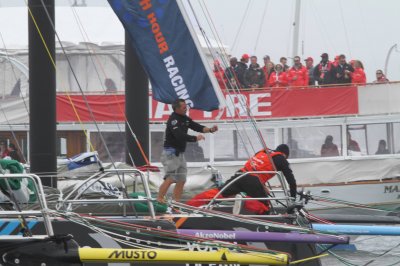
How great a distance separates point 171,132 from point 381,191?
10.6m

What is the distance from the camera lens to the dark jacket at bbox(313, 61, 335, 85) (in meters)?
24.7

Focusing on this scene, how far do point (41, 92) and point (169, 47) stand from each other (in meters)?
2.72

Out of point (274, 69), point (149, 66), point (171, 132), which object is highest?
point (274, 69)

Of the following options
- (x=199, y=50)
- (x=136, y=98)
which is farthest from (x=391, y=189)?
(x=199, y=50)

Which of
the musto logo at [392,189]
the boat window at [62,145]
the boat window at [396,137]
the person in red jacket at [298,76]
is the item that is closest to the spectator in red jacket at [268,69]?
the person in red jacket at [298,76]

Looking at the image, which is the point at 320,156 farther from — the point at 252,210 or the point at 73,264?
the point at 73,264

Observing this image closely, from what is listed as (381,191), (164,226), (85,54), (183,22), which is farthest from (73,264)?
(85,54)

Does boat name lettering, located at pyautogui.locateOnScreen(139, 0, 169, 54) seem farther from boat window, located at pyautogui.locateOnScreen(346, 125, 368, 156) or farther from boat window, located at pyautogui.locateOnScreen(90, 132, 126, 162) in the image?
boat window, located at pyautogui.locateOnScreen(346, 125, 368, 156)

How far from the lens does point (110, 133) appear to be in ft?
80.7

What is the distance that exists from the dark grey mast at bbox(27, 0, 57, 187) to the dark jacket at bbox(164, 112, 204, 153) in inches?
94.0

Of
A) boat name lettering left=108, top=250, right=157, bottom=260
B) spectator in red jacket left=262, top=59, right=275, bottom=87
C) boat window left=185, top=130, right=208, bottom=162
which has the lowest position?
boat name lettering left=108, top=250, right=157, bottom=260

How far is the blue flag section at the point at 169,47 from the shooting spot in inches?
538

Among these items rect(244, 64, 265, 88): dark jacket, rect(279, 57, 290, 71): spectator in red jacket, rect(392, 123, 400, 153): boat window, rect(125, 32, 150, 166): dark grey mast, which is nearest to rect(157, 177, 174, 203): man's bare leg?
rect(125, 32, 150, 166): dark grey mast

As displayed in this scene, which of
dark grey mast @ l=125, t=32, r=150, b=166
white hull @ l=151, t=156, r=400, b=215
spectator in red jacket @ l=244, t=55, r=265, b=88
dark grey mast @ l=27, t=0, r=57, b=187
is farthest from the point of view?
spectator in red jacket @ l=244, t=55, r=265, b=88
